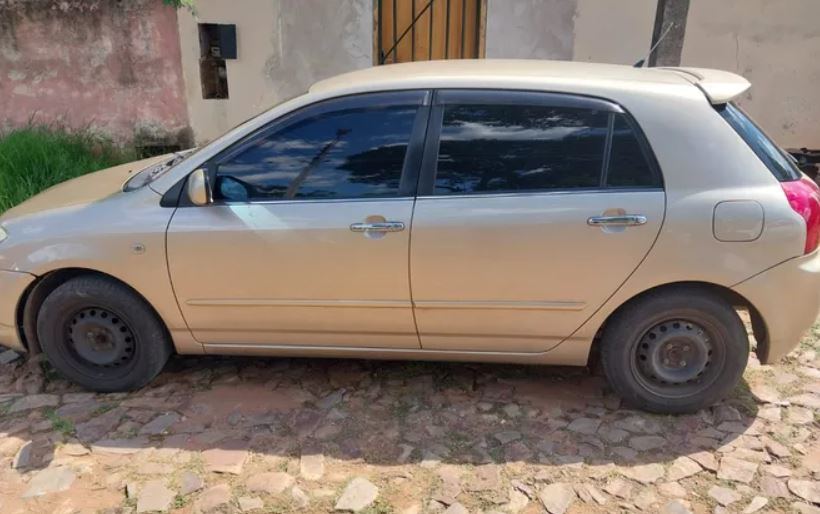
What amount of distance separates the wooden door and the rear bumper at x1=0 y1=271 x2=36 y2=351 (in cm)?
506

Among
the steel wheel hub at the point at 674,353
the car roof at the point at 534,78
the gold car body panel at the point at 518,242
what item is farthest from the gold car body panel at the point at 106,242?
the steel wheel hub at the point at 674,353

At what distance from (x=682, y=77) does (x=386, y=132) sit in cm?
153

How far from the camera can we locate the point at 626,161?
3.14 metres

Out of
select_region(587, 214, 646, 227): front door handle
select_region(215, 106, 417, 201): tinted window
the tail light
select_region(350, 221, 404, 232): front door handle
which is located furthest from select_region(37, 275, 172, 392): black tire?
the tail light

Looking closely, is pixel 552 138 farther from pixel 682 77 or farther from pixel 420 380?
pixel 420 380

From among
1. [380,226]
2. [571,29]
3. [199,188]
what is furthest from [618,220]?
[571,29]

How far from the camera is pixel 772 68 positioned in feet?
25.3

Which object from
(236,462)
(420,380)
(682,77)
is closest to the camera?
(236,462)

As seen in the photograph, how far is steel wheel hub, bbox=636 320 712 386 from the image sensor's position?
3.25 m

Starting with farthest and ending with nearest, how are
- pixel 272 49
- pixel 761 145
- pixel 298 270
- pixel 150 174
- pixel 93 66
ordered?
pixel 272 49, pixel 93 66, pixel 150 174, pixel 298 270, pixel 761 145

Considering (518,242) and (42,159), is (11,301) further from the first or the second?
(42,159)

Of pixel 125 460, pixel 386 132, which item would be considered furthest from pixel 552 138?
pixel 125 460

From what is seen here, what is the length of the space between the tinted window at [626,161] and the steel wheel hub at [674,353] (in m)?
0.71

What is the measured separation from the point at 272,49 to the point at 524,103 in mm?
4911
